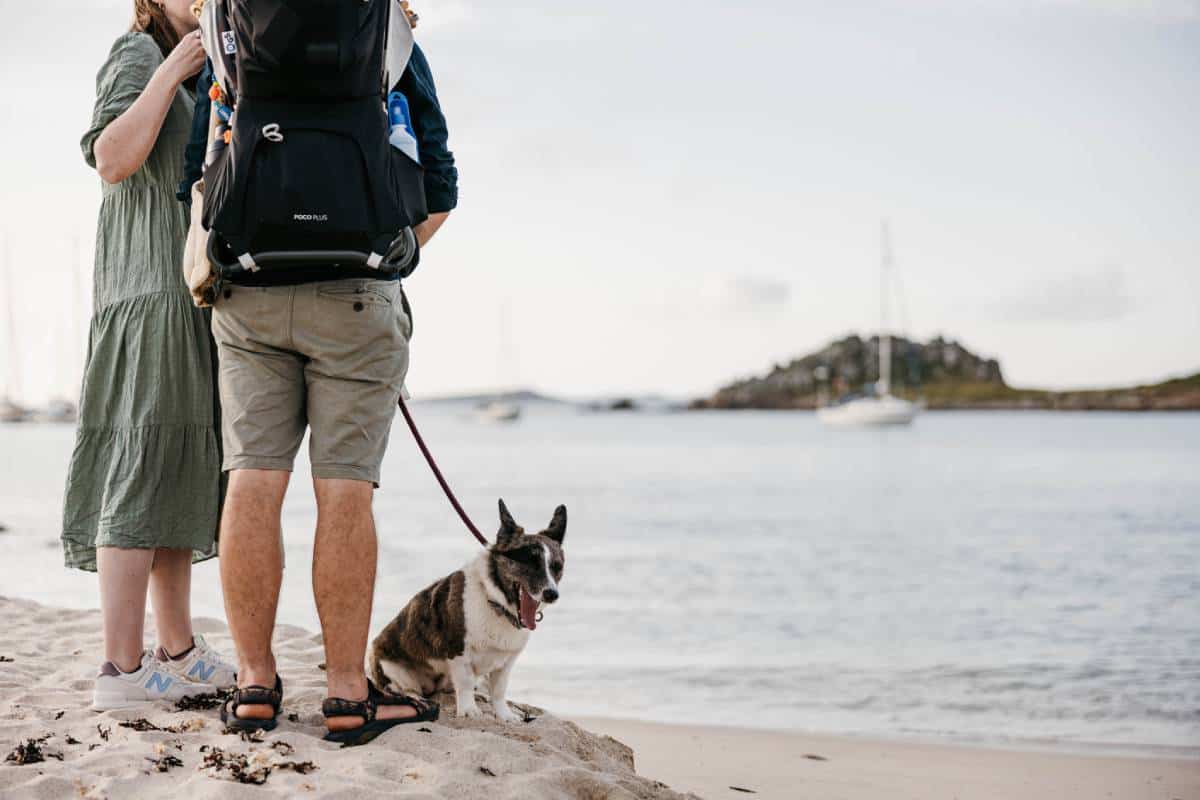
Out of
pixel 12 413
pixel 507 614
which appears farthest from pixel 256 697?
pixel 12 413

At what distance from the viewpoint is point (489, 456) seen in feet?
143

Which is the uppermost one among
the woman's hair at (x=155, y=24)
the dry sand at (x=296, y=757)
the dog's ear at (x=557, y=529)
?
the woman's hair at (x=155, y=24)

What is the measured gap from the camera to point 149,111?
291 cm

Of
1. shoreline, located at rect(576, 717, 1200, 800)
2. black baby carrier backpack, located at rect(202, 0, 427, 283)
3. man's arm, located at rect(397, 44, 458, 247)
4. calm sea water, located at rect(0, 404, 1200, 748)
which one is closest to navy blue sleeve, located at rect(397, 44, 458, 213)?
man's arm, located at rect(397, 44, 458, 247)

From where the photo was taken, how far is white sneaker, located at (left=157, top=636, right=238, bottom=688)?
339 centimetres

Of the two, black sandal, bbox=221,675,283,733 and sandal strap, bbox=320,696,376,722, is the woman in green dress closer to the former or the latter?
black sandal, bbox=221,675,283,733

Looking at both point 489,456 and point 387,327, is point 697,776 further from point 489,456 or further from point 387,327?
point 489,456

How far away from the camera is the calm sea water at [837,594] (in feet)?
20.5

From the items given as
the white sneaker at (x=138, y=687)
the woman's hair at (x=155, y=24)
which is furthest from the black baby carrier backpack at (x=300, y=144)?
the white sneaker at (x=138, y=687)

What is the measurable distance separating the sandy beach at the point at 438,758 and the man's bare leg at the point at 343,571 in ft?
0.78

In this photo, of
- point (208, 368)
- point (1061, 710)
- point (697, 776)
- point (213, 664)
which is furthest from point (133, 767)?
point (1061, 710)

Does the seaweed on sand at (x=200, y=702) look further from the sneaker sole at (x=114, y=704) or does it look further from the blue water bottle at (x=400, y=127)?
the blue water bottle at (x=400, y=127)

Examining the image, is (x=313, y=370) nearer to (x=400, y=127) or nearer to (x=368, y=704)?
(x=400, y=127)

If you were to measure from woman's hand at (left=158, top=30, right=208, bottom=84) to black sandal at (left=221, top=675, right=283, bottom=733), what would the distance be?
1.70 metres
